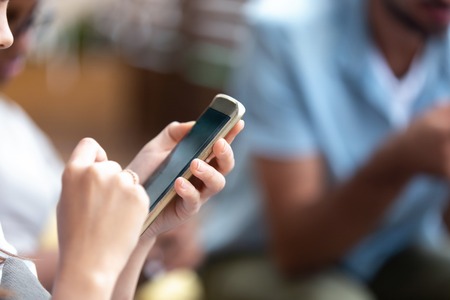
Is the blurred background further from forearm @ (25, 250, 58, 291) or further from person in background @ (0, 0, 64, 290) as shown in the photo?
forearm @ (25, 250, 58, 291)

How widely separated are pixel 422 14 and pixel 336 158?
0.24 metres

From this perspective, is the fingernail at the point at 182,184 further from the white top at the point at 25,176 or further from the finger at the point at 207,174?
the white top at the point at 25,176

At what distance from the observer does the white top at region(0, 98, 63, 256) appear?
0.97m

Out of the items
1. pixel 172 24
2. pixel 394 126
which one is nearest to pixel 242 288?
pixel 394 126

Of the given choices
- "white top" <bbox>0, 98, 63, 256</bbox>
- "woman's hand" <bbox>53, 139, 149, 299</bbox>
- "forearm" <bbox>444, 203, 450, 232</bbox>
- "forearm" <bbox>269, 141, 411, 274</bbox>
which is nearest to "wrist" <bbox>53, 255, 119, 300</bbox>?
"woman's hand" <bbox>53, 139, 149, 299</bbox>

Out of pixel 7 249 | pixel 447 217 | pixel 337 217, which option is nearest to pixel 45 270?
pixel 7 249

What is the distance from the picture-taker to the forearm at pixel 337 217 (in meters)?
1.10

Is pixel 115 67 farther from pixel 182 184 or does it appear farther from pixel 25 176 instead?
pixel 182 184

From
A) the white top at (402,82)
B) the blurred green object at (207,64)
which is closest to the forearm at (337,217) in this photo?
the white top at (402,82)

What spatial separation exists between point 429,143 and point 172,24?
189 cm

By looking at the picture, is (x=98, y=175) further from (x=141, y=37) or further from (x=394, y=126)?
(x=141, y=37)

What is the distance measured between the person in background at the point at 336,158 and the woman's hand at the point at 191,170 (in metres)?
0.49

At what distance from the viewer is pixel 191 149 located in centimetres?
61

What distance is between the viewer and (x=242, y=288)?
121cm
